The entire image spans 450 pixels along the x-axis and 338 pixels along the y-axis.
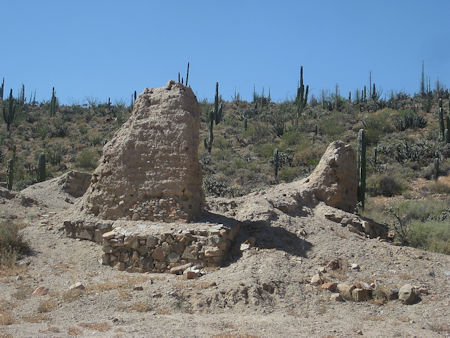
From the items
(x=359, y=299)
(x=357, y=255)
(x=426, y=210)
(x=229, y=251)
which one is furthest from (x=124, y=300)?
(x=426, y=210)

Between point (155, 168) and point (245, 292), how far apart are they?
4.00 metres

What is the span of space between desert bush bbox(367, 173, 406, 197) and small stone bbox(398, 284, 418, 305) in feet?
52.9

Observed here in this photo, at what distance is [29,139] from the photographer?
39031 millimetres

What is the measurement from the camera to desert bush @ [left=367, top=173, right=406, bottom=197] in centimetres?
2373

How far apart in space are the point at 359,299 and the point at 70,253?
6078mm

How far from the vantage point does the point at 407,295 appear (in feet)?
26.5

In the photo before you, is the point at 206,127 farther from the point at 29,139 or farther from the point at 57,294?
the point at 57,294

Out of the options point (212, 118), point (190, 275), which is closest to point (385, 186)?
point (212, 118)

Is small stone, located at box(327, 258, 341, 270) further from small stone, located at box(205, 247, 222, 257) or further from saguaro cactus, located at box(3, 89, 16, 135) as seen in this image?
saguaro cactus, located at box(3, 89, 16, 135)

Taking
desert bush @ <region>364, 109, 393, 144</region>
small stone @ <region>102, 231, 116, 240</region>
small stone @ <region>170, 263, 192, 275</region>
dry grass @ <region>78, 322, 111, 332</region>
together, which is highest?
desert bush @ <region>364, 109, 393, 144</region>

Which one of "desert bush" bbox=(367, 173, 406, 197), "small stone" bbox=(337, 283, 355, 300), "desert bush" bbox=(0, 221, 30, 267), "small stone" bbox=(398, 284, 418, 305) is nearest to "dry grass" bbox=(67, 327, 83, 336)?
"desert bush" bbox=(0, 221, 30, 267)

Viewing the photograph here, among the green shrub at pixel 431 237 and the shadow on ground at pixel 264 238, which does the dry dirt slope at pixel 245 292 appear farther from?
the green shrub at pixel 431 237

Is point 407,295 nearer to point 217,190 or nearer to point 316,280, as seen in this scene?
point 316,280

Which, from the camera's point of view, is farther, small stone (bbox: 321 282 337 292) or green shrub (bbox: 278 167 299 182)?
green shrub (bbox: 278 167 299 182)
